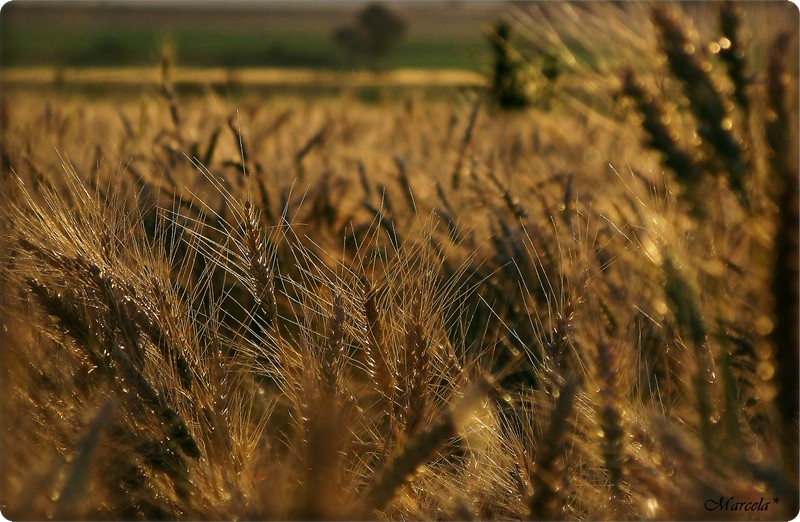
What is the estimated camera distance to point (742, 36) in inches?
42.6

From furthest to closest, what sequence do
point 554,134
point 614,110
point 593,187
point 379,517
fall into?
point 593,187 < point 554,134 < point 614,110 < point 379,517

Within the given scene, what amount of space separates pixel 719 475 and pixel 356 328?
2.61 feet

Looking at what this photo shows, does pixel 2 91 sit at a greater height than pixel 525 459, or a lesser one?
greater

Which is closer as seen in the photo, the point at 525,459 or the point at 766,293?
the point at 766,293

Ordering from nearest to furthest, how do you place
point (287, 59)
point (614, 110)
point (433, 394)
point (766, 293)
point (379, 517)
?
point (766, 293) → point (379, 517) → point (614, 110) → point (433, 394) → point (287, 59)

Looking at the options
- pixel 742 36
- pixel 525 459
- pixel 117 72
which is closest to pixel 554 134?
pixel 525 459

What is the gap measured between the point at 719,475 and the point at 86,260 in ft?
3.47

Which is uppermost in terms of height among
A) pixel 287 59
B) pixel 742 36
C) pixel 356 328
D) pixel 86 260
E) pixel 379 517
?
pixel 742 36

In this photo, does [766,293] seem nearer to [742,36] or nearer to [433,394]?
[742,36]

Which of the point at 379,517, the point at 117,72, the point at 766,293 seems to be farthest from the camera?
the point at 117,72

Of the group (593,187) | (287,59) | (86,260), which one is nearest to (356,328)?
(86,260)

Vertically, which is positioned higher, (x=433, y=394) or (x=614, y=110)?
(x=614, y=110)

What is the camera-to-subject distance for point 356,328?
1661 mm

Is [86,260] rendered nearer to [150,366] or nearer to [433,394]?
[150,366]
